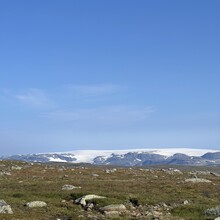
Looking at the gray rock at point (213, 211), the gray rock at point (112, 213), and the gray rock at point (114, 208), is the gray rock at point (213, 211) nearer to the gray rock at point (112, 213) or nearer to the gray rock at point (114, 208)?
the gray rock at point (114, 208)

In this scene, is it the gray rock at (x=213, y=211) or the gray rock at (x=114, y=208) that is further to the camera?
the gray rock at (x=114, y=208)

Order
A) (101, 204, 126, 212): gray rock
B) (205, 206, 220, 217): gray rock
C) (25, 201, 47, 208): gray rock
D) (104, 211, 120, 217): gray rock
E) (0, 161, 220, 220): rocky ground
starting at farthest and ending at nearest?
(25, 201, 47, 208): gray rock
(101, 204, 126, 212): gray rock
(104, 211, 120, 217): gray rock
(205, 206, 220, 217): gray rock
(0, 161, 220, 220): rocky ground

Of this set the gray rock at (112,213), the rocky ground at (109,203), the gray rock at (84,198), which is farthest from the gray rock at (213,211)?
the gray rock at (84,198)

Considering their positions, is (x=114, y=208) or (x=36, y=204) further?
(x=36, y=204)

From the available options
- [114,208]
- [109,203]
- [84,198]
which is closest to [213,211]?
[114,208]

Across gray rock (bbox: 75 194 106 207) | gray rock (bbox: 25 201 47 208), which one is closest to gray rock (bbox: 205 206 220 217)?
gray rock (bbox: 75 194 106 207)

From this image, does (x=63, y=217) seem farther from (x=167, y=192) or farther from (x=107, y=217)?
(x=167, y=192)

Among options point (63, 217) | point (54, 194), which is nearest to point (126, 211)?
point (63, 217)

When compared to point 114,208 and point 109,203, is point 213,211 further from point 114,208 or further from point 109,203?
point 109,203

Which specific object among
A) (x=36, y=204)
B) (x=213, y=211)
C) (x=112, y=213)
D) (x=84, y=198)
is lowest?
(x=112, y=213)

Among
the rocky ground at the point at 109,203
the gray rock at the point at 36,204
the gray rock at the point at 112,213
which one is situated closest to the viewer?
the rocky ground at the point at 109,203

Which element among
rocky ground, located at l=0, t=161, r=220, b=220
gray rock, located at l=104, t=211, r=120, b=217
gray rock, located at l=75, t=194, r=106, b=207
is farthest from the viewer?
gray rock, located at l=75, t=194, r=106, b=207

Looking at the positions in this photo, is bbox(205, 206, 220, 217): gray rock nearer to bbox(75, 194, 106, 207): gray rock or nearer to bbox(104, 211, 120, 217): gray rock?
bbox(104, 211, 120, 217): gray rock

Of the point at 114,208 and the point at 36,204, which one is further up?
the point at 36,204
